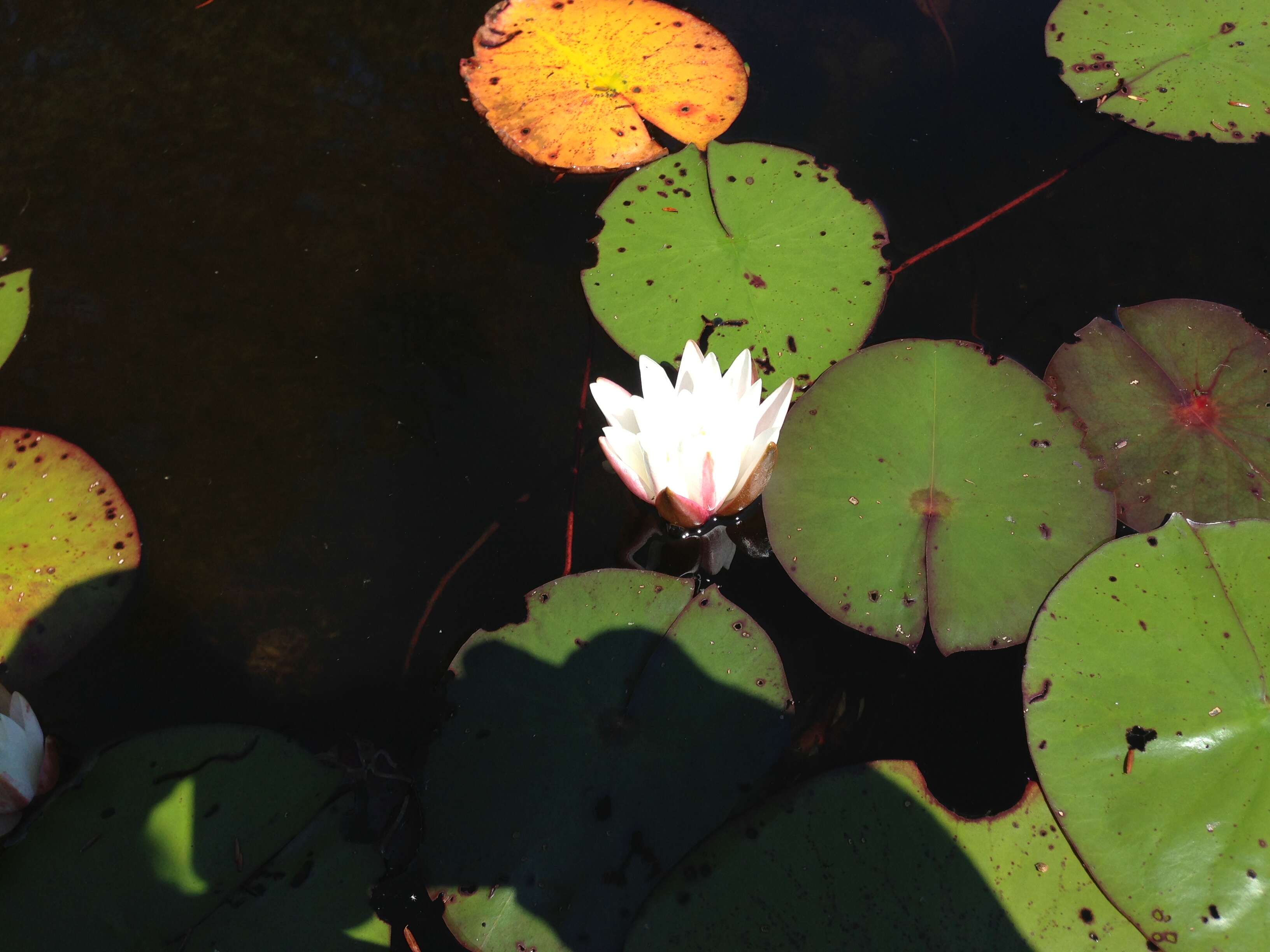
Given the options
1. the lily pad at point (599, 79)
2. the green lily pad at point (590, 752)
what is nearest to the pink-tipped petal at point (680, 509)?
the green lily pad at point (590, 752)

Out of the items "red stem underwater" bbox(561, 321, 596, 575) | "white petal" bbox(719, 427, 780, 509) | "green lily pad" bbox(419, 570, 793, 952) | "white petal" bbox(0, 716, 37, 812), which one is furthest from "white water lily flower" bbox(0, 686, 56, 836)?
"white petal" bbox(719, 427, 780, 509)

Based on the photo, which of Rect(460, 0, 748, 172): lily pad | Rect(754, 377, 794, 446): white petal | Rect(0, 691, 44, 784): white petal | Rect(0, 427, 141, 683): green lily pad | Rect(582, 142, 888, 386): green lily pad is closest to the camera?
Rect(0, 691, 44, 784): white petal

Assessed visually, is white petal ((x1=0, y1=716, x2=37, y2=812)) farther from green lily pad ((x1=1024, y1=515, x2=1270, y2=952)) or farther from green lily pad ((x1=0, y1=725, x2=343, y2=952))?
green lily pad ((x1=1024, y1=515, x2=1270, y2=952))

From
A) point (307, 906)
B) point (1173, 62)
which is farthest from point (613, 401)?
point (1173, 62)

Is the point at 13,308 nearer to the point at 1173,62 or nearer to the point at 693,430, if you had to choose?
the point at 693,430

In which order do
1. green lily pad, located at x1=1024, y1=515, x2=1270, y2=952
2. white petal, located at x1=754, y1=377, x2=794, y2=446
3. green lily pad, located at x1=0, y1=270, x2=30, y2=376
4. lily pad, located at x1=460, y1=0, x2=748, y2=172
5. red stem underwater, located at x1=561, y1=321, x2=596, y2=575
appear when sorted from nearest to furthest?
green lily pad, located at x1=1024, y1=515, x2=1270, y2=952 < white petal, located at x1=754, y1=377, x2=794, y2=446 < red stem underwater, located at x1=561, y1=321, x2=596, y2=575 < green lily pad, located at x1=0, y1=270, x2=30, y2=376 < lily pad, located at x1=460, y1=0, x2=748, y2=172

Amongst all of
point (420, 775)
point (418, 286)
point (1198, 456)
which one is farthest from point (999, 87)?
point (420, 775)

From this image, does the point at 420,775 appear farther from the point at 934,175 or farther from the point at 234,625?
the point at 934,175
